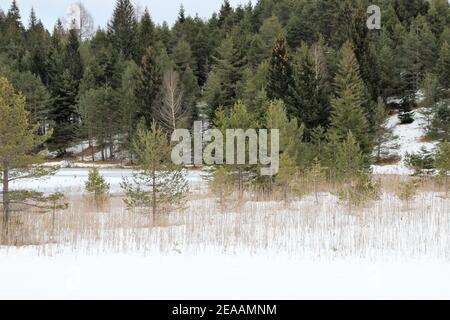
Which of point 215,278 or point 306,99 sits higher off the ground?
point 306,99

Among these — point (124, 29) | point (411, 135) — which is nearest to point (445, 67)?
point (411, 135)

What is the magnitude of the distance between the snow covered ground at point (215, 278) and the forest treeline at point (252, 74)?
39.3 ft

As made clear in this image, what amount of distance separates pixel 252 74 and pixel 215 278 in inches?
1350

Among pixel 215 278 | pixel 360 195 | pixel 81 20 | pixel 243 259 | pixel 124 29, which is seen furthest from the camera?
pixel 81 20

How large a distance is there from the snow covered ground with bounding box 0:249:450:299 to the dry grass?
596 mm

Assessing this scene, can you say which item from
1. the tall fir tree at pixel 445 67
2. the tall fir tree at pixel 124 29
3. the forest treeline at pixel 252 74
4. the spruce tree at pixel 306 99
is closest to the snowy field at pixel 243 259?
the forest treeline at pixel 252 74

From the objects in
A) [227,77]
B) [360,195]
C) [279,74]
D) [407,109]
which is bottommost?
[360,195]

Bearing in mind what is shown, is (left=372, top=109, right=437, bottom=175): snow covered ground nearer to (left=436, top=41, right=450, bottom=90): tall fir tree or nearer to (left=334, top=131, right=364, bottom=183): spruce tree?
(left=436, top=41, right=450, bottom=90): tall fir tree

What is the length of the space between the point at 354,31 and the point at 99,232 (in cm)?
3742

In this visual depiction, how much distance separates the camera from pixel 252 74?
128 ft

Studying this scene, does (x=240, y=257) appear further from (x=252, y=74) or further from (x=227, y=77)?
(x=227, y=77)

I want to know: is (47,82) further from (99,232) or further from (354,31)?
(99,232)

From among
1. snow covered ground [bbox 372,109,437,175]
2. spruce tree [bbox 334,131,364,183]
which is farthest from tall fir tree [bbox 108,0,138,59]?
Result: spruce tree [bbox 334,131,364,183]

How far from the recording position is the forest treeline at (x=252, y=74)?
31375mm
